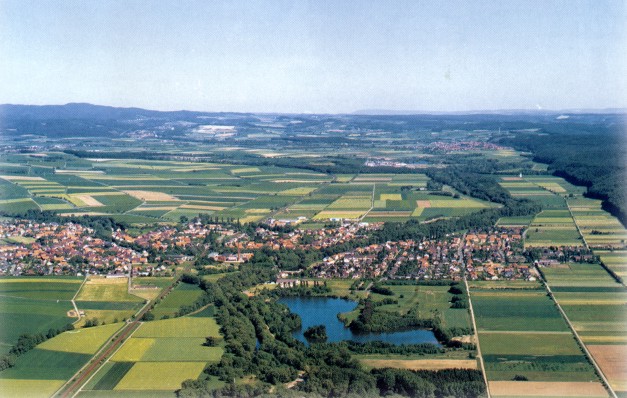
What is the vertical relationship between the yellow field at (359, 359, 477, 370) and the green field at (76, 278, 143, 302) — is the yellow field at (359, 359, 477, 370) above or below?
below

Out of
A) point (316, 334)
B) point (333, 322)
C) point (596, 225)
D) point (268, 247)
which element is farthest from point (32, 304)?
point (596, 225)

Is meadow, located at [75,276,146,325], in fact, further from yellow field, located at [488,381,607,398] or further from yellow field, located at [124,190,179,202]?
yellow field, located at [124,190,179,202]

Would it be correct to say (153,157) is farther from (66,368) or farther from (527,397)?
(527,397)

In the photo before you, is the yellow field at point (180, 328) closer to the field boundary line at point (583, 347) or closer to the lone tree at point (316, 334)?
the lone tree at point (316, 334)

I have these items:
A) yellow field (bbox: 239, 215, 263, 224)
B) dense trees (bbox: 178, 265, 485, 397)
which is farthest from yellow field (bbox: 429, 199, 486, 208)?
dense trees (bbox: 178, 265, 485, 397)

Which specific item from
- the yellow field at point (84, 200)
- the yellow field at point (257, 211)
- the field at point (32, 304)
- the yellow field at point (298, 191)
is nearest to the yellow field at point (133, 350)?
the field at point (32, 304)

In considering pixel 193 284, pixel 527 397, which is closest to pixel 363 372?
pixel 527 397
